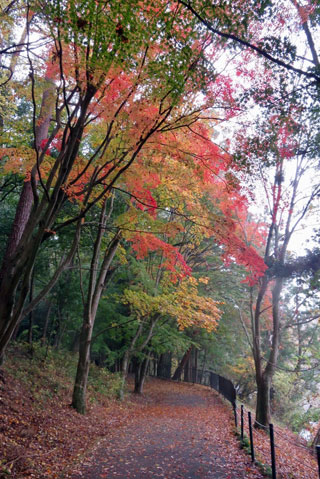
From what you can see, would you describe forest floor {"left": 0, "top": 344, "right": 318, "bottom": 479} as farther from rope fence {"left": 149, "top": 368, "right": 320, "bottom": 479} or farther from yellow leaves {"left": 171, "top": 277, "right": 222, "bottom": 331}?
yellow leaves {"left": 171, "top": 277, "right": 222, "bottom": 331}

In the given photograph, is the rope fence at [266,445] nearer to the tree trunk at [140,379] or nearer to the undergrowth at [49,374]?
the tree trunk at [140,379]

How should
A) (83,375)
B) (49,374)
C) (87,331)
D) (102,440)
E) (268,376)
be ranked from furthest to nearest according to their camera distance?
(49,374) < (268,376) < (87,331) < (83,375) < (102,440)

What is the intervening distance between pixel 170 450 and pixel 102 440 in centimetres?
159

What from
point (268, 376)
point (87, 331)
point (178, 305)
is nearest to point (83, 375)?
point (87, 331)

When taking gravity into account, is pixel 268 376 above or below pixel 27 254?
below

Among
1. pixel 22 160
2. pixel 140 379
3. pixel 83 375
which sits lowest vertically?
pixel 140 379

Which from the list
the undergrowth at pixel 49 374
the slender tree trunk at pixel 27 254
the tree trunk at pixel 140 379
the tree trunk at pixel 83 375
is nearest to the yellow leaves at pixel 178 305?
the tree trunk at pixel 83 375

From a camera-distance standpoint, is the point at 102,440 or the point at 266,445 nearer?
the point at 102,440

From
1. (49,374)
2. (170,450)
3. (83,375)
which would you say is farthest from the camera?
(49,374)

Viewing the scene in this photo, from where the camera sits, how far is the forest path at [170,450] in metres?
5.68

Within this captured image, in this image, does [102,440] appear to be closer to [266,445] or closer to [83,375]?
[83,375]

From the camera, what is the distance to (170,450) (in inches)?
286

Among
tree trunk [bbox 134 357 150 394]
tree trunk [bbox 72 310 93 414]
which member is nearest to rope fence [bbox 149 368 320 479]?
tree trunk [bbox 134 357 150 394]

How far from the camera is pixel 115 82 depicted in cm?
578
